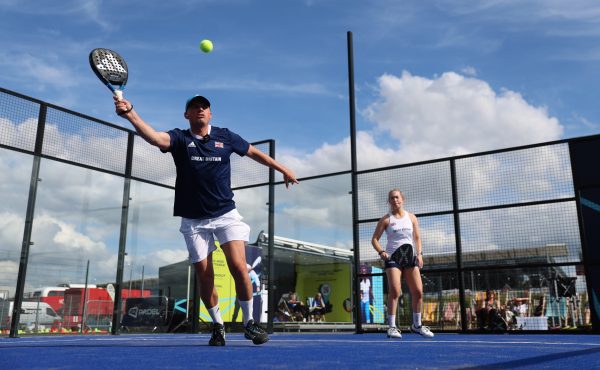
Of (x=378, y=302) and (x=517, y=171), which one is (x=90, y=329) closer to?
(x=378, y=302)

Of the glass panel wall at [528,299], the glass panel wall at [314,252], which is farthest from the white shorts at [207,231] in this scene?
the glass panel wall at [314,252]

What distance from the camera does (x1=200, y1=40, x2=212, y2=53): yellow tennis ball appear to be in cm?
616

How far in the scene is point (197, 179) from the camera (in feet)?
14.1

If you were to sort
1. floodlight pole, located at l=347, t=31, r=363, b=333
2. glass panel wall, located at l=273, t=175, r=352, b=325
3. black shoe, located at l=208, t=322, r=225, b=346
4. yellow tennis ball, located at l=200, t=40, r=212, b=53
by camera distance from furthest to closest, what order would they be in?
glass panel wall, located at l=273, t=175, r=352, b=325 → floodlight pole, located at l=347, t=31, r=363, b=333 → yellow tennis ball, located at l=200, t=40, r=212, b=53 → black shoe, located at l=208, t=322, r=225, b=346

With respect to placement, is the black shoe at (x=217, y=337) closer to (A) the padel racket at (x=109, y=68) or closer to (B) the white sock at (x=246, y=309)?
(B) the white sock at (x=246, y=309)

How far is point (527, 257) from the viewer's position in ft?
25.1

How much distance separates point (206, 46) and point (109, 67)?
2.28 m

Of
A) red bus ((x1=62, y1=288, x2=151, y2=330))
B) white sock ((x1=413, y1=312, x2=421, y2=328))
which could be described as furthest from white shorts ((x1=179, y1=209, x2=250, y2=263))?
red bus ((x1=62, y1=288, x2=151, y2=330))

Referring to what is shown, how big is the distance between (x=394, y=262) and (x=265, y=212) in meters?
3.40

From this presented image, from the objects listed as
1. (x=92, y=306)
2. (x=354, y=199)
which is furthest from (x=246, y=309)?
(x=92, y=306)

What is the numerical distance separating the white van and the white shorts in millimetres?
4696

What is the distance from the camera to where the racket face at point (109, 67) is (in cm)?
394

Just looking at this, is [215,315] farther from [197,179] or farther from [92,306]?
[92,306]

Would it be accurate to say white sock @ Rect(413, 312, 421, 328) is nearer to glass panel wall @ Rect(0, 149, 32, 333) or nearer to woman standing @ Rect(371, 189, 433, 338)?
woman standing @ Rect(371, 189, 433, 338)
